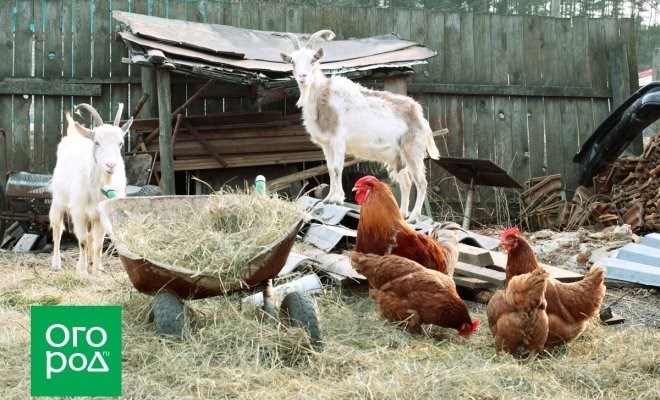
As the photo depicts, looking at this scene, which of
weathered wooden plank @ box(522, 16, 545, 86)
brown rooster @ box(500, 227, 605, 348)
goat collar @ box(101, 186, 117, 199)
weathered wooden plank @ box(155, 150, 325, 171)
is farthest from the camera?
weathered wooden plank @ box(522, 16, 545, 86)

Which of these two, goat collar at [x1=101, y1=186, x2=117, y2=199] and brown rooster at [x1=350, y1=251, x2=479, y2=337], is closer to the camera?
brown rooster at [x1=350, y1=251, x2=479, y2=337]

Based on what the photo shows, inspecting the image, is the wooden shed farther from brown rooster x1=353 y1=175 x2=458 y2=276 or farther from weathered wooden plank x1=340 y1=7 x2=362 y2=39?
brown rooster x1=353 y1=175 x2=458 y2=276

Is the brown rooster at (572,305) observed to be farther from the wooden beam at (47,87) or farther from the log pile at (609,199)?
the wooden beam at (47,87)

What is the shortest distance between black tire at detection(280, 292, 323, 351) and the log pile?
7.37m

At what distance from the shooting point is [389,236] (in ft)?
21.6

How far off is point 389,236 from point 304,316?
142 cm

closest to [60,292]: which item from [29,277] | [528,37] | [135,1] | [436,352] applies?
[29,277]

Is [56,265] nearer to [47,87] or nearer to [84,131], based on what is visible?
[84,131]

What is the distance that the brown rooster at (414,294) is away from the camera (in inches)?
236

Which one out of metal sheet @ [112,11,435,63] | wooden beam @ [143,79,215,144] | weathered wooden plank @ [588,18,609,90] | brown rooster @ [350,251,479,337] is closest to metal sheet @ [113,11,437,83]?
metal sheet @ [112,11,435,63]

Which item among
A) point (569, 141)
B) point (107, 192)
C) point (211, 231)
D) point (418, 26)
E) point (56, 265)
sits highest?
point (418, 26)

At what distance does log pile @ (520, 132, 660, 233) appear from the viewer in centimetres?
1153

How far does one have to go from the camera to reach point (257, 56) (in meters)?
11.0

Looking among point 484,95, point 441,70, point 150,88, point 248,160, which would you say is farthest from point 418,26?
point 150,88
